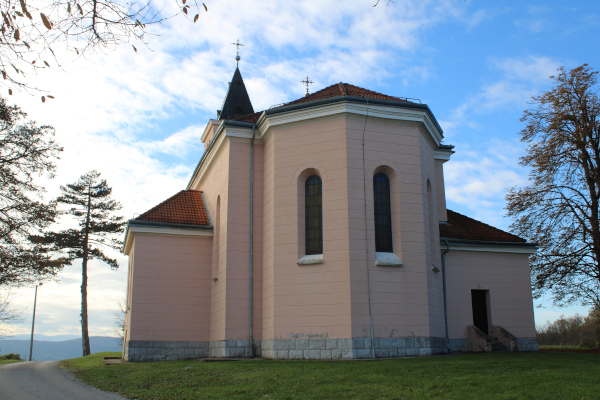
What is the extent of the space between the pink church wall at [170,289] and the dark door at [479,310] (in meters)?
10.4

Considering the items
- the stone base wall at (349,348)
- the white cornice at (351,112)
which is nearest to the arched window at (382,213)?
the white cornice at (351,112)

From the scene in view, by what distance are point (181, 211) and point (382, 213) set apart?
9.18m

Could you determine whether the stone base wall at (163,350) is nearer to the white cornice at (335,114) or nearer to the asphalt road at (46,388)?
the asphalt road at (46,388)

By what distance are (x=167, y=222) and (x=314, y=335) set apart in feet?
26.5

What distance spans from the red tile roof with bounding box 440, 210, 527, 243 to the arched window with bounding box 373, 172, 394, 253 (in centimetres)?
450

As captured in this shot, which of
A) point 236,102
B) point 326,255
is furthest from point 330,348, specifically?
point 236,102

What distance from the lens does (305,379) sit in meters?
10.5

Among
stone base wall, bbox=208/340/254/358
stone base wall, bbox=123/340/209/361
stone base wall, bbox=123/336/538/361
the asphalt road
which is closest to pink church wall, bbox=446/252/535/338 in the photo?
stone base wall, bbox=123/336/538/361

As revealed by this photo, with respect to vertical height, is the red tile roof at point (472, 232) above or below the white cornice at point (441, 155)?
Answer: below

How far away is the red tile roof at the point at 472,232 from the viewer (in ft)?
66.7

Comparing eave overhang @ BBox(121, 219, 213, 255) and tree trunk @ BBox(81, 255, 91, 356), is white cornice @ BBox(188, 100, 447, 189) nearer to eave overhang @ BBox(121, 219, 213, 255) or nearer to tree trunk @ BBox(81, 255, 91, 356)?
eave overhang @ BBox(121, 219, 213, 255)

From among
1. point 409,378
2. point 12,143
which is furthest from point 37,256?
point 409,378

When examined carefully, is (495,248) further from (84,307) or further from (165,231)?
(84,307)

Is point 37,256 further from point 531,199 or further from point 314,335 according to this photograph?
point 531,199
